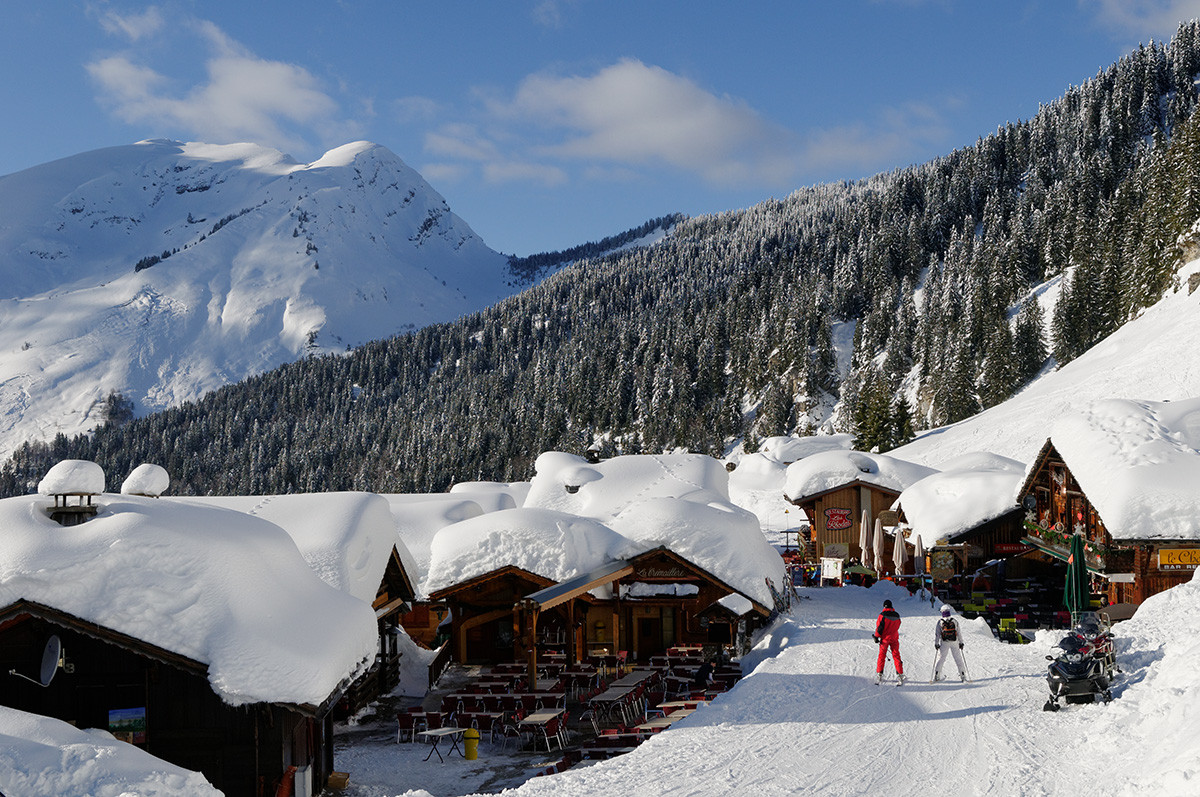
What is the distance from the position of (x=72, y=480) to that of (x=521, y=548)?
12698mm

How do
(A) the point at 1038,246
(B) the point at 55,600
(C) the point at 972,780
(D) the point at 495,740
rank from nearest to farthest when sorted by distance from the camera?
(C) the point at 972,780, (B) the point at 55,600, (D) the point at 495,740, (A) the point at 1038,246

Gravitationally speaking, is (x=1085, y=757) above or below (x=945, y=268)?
below

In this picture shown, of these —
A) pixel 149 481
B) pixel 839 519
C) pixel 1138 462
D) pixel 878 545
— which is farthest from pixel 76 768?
pixel 839 519

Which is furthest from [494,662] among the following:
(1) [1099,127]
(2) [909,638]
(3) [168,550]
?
(1) [1099,127]

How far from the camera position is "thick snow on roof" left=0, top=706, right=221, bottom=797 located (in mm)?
9077

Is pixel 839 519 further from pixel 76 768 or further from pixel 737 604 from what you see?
pixel 76 768

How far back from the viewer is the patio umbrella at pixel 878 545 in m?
37.1

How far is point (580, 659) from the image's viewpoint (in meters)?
24.6

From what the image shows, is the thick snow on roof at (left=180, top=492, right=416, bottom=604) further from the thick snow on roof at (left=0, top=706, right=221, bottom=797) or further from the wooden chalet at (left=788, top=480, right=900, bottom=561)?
the wooden chalet at (left=788, top=480, right=900, bottom=561)

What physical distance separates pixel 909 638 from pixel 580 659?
873cm

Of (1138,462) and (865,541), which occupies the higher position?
(1138,462)

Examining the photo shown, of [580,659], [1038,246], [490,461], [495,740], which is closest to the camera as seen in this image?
[495,740]

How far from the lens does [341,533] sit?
1994 centimetres

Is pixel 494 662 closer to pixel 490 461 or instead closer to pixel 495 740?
pixel 495 740
